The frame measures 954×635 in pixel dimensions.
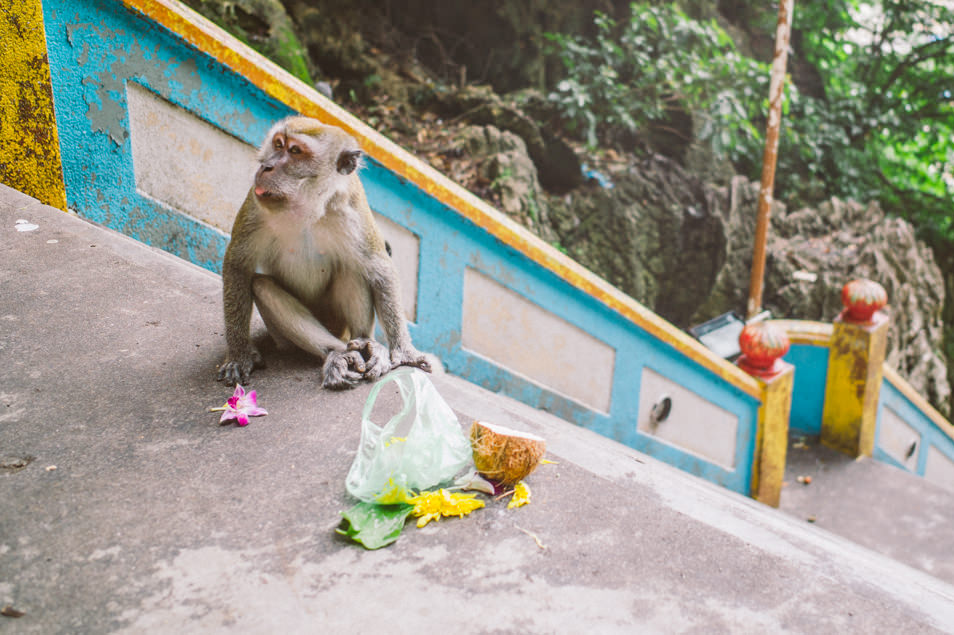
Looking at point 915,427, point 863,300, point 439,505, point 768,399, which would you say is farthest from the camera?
point 915,427

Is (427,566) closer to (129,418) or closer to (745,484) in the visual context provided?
(129,418)

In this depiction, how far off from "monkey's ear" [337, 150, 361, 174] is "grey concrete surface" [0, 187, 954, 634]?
76 centimetres

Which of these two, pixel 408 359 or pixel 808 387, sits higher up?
pixel 408 359

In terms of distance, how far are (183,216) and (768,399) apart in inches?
158

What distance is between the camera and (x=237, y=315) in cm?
259

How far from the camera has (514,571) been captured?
67.5 inches

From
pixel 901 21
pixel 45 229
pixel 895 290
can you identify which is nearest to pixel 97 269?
pixel 45 229

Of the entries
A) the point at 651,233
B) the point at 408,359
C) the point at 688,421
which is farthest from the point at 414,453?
the point at 651,233

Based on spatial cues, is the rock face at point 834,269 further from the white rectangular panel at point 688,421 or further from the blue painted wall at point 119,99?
the blue painted wall at point 119,99

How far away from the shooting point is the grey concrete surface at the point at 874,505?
4.92 meters

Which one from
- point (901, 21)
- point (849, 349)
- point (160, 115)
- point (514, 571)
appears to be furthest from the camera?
point (901, 21)

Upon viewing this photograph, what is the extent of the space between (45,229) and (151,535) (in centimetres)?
210

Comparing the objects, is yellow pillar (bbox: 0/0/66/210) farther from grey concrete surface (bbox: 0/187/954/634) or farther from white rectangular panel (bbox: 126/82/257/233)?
grey concrete surface (bbox: 0/187/954/634)

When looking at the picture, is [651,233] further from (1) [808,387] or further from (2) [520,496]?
(2) [520,496]
